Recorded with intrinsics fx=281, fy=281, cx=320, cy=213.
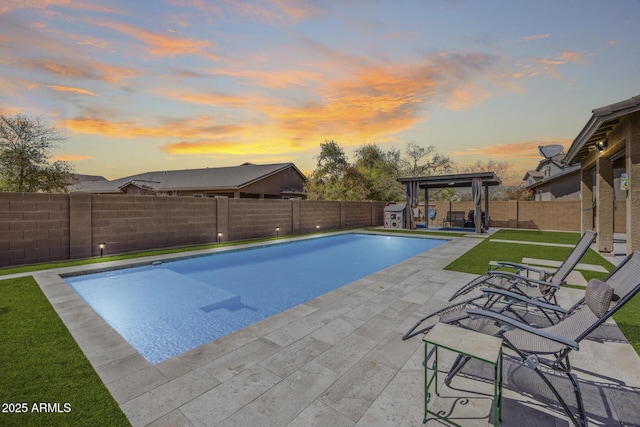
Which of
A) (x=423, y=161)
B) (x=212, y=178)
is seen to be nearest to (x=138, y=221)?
(x=212, y=178)

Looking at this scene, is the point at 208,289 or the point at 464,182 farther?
the point at 464,182

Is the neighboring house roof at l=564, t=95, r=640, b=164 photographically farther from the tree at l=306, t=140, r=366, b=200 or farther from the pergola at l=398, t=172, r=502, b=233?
the tree at l=306, t=140, r=366, b=200

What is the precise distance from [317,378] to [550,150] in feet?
120

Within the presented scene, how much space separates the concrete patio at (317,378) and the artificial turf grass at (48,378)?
0.12 meters

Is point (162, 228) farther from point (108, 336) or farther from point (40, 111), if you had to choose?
point (40, 111)

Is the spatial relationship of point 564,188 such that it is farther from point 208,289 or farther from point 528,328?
point 208,289

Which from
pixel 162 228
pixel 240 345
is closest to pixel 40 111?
pixel 162 228

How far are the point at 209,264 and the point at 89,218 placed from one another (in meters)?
3.71

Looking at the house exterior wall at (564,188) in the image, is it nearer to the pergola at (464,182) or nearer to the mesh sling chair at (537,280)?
the pergola at (464,182)

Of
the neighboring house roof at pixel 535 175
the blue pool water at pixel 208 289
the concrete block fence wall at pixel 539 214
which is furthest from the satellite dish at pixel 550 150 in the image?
the blue pool water at pixel 208 289

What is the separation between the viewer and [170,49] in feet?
32.6

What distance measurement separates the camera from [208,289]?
645 cm

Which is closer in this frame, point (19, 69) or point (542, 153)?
point (19, 69)

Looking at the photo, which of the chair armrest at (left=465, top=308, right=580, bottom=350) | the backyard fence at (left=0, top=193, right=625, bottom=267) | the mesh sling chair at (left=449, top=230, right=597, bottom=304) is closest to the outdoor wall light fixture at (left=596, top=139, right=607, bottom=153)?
the mesh sling chair at (left=449, top=230, right=597, bottom=304)
